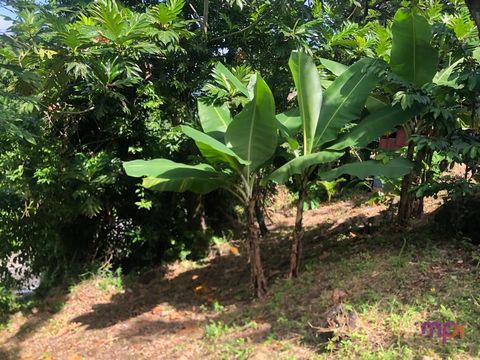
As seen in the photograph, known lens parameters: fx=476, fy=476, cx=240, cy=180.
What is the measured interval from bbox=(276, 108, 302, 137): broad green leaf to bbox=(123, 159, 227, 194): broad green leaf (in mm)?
872

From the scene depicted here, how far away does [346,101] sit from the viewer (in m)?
4.84

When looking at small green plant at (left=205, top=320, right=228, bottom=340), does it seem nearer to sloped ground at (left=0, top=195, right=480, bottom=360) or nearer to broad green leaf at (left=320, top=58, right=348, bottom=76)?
sloped ground at (left=0, top=195, right=480, bottom=360)

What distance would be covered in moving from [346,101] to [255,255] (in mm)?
1860

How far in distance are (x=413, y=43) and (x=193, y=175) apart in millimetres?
2561

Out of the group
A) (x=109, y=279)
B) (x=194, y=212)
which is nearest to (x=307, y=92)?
(x=194, y=212)

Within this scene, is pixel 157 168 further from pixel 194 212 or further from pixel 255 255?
pixel 194 212

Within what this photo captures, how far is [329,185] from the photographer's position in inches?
358

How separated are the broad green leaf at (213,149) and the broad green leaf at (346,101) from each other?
35.7 inches

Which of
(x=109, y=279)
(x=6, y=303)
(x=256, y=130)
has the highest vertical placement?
(x=256, y=130)

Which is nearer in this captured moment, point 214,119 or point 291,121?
point 291,121

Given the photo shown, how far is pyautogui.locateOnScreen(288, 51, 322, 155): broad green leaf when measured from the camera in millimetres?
4684

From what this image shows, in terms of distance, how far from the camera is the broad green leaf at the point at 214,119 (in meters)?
5.23

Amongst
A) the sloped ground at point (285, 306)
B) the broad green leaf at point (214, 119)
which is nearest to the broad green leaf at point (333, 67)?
the broad green leaf at point (214, 119)

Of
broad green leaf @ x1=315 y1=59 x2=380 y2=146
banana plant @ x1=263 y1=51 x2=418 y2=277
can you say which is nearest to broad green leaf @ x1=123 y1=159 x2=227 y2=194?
banana plant @ x1=263 y1=51 x2=418 y2=277
